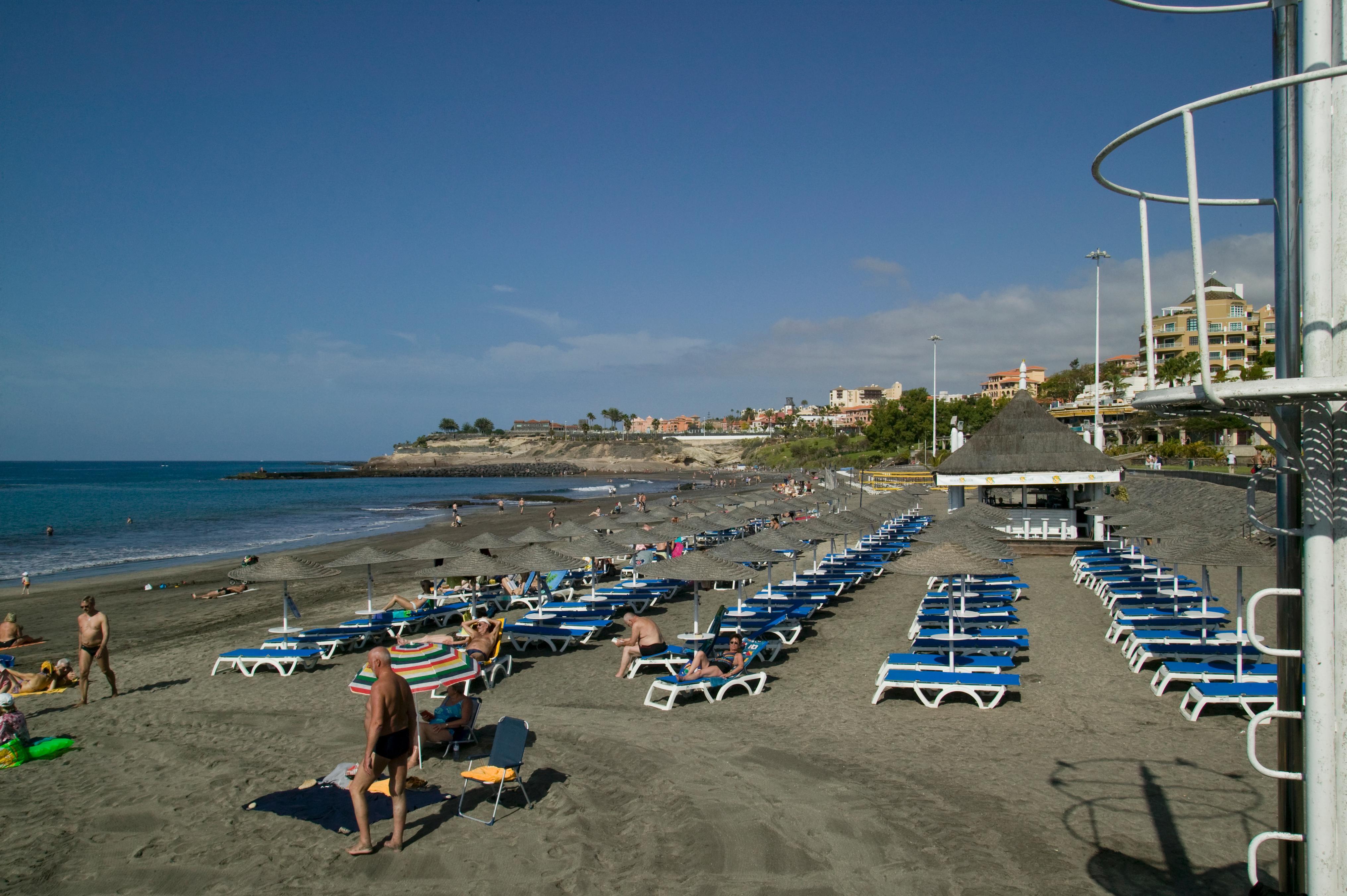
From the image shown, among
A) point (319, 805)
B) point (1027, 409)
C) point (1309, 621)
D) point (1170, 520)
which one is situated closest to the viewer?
point (1309, 621)

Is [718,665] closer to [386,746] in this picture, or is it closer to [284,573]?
[386,746]

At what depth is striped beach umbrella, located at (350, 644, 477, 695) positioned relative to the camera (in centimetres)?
885

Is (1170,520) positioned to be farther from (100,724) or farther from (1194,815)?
(100,724)

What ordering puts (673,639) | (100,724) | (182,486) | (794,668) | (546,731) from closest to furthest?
1. (546,731)
2. (100,724)
3. (794,668)
4. (673,639)
5. (182,486)

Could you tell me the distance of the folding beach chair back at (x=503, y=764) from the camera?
6.50 metres

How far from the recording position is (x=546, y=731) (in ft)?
28.4

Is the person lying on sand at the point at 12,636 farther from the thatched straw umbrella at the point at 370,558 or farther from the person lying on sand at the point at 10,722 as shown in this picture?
the person lying on sand at the point at 10,722

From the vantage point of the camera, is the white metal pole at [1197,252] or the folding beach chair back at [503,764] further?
the folding beach chair back at [503,764]

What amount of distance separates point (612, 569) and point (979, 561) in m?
12.9

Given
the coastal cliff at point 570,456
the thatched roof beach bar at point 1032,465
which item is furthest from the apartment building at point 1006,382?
the thatched roof beach bar at point 1032,465

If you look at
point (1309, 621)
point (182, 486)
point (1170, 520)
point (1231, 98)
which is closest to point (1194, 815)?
point (1309, 621)

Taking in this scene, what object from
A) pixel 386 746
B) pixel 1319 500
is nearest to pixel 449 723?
pixel 386 746

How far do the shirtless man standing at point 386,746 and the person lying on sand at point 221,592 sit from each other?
18198mm

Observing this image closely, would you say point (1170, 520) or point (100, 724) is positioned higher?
point (1170, 520)
